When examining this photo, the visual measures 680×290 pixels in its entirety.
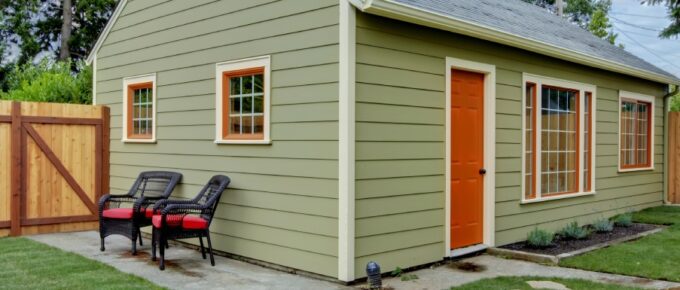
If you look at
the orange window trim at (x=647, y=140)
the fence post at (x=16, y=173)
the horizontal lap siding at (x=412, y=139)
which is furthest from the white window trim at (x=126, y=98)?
the orange window trim at (x=647, y=140)

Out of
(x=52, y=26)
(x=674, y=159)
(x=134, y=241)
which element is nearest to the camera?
(x=134, y=241)

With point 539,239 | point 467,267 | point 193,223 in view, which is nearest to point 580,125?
point 539,239

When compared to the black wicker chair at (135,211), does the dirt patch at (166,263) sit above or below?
below

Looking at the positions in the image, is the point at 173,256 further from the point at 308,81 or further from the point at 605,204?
the point at 605,204

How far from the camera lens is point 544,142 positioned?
775 cm

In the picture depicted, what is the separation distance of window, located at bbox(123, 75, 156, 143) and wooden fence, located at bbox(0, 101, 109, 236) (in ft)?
1.70

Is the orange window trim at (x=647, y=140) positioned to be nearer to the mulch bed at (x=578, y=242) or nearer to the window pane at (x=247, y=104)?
the mulch bed at (x=578, y=242)

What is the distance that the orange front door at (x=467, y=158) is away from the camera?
6301mm

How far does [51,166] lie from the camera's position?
7754 millimetres

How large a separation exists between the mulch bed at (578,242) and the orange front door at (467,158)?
59 cm

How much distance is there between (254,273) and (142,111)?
3.61 meters

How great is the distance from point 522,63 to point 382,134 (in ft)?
9.28

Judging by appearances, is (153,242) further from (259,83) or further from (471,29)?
(471,29)

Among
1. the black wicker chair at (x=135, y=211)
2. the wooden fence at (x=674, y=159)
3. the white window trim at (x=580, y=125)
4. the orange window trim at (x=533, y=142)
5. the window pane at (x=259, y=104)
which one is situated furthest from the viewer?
the wooden fence at (x=674, y=159)
